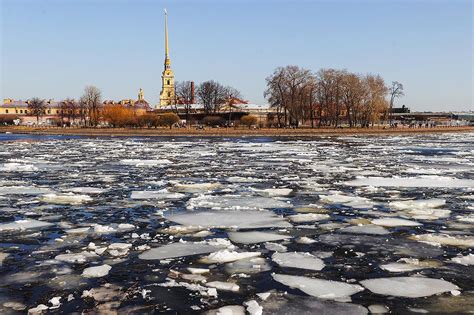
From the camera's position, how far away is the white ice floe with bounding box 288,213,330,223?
26.6ft

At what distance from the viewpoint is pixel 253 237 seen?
22.9 feet

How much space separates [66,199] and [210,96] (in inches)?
3667

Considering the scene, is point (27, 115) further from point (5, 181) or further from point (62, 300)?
point (62, 300)

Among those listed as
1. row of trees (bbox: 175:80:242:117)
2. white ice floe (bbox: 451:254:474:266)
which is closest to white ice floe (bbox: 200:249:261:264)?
white ice floe (bbox: 451:254:474:266)

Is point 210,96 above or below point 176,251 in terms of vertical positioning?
above

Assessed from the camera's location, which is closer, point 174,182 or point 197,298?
point 197,298

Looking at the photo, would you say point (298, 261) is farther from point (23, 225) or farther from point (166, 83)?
point (166, 83)

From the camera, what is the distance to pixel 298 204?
31.6 feet

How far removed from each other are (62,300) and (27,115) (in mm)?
159952

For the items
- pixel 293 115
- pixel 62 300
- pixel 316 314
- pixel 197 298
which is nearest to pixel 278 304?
pixel 316 314

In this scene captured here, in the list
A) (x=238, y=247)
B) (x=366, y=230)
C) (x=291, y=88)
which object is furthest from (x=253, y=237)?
(x=291, y=88)

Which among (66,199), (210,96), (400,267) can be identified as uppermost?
(210,96)

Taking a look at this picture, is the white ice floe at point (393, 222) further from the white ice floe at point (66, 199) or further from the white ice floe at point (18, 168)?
the white ice floe at point (18, 168)

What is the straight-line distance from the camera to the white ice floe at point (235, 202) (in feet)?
30.7
